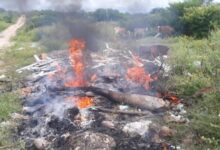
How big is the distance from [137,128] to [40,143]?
2022 mm

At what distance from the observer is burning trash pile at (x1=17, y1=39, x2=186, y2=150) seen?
26.0 feet

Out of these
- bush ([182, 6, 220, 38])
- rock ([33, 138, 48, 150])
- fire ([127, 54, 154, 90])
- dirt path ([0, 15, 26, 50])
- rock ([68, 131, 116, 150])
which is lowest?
dirt path ([0, 15, 26, 50])

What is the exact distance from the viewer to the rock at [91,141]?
754 centimetres

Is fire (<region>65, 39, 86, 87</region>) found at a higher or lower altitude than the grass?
higher

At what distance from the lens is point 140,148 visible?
766cm

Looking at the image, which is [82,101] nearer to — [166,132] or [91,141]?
[91,141]

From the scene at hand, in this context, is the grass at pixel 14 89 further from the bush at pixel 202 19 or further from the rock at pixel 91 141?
the bush at pixel 202 19

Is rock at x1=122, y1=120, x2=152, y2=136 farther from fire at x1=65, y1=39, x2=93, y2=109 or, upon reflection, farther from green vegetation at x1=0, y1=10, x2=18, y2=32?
green vegetation at x1=0, y1=10, x2=18, y2=32

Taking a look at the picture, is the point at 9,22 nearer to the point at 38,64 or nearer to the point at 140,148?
the point at 38,64

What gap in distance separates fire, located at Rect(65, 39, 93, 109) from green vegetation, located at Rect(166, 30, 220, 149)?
228 cm

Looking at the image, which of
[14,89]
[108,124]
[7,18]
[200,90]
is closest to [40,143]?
[108,124]

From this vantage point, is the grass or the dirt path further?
the dirt path

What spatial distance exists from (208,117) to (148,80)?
3.49 meters

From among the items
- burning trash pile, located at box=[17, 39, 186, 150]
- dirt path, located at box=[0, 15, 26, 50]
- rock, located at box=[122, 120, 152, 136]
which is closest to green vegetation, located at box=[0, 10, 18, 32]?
dirt path, located at box=[0, 15, 26, 50]
